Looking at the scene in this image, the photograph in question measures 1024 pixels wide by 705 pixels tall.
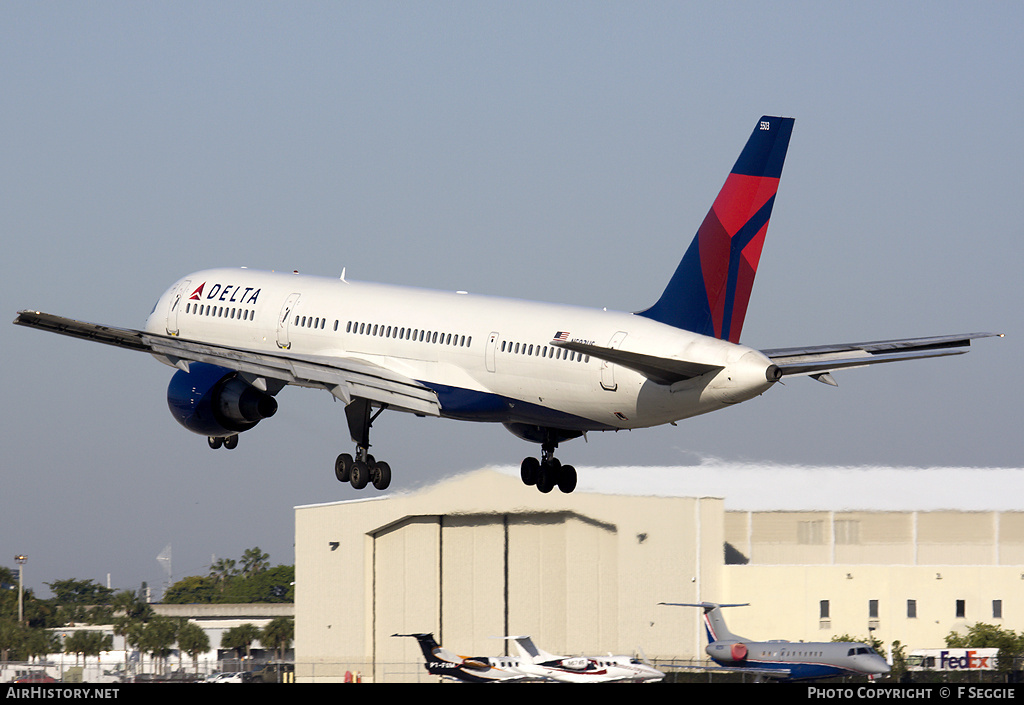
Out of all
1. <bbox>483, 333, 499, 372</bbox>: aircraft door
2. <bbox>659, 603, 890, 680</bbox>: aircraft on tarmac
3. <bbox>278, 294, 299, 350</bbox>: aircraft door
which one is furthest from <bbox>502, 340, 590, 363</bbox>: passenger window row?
<bbox>659, 603, 890, 680</bbox>: aircraft on tarmac

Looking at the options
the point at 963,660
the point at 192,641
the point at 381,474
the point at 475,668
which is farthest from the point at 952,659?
the point at 192,641

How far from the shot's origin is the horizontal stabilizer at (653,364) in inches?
1398

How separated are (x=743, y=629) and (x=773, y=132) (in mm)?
39867

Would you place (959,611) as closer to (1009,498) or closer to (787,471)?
(1009,498)

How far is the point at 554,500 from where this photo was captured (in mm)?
75500

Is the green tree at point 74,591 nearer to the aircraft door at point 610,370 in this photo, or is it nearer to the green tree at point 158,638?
the green tree at point 158,638

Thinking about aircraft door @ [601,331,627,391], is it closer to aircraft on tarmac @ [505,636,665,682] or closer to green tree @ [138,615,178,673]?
aircraft on tarmac @ [505,636,665,682]

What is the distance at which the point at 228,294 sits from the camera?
161 feet

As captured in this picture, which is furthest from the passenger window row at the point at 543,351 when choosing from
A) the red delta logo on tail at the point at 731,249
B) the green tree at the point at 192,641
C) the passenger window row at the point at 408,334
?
the green tree at the point at 192,641

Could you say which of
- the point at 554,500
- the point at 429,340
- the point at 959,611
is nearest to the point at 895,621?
the point at 959,611

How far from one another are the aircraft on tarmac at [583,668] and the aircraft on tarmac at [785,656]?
357 cm

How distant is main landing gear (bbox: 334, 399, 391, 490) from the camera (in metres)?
44.0

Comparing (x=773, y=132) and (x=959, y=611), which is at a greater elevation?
(x=773, y=132)

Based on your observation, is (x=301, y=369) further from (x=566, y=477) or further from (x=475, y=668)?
(x=475, y=668)
